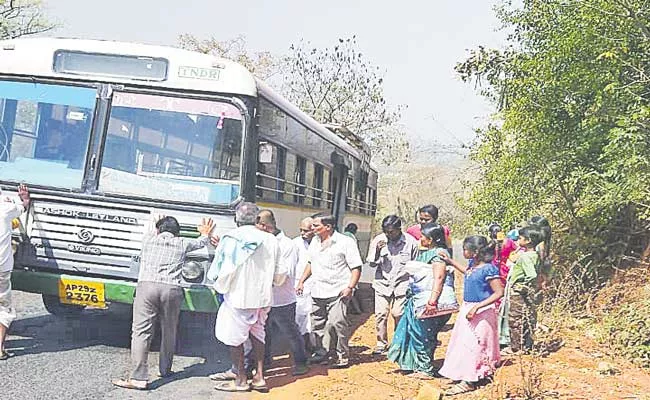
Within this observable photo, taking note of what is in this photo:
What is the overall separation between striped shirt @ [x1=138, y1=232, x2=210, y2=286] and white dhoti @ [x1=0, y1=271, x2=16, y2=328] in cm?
132

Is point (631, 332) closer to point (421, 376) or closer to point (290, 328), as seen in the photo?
point (421, 376)

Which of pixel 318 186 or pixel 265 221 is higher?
pixel 318 186

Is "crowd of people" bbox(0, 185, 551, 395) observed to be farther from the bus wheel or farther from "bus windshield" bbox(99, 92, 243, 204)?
the bus wheel

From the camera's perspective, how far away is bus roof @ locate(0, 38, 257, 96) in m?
7.31

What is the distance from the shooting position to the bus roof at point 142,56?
7.31m

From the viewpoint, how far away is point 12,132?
7520 millimetres

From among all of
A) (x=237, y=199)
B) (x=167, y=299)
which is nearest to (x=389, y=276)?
(x=237, y=199)

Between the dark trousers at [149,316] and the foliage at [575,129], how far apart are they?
5.23m

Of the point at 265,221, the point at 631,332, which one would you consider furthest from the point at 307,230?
the point at 631,332

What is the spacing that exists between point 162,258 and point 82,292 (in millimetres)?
1108

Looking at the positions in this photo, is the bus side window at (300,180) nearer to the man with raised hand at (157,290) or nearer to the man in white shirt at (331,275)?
the man in white shirt at (331,275)

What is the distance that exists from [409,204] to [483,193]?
82.9 feet

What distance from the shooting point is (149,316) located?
21.7 feet

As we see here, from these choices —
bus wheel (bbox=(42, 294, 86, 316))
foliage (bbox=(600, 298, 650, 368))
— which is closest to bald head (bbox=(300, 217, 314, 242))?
bus wheel (bbox=(42, 294, 86, 316))
